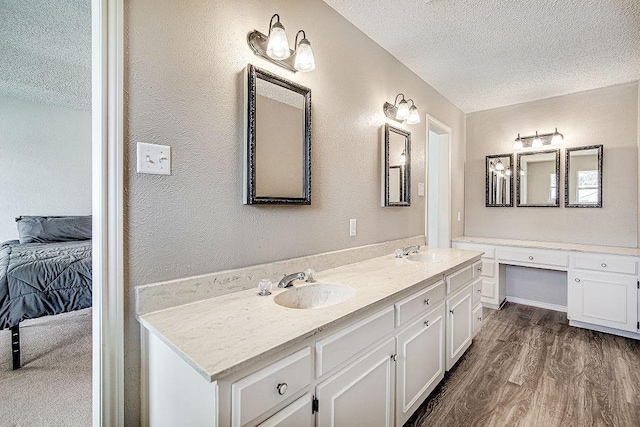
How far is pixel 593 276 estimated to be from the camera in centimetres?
273

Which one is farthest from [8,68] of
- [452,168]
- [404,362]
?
[452,168]

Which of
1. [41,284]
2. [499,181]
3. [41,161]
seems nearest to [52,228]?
[41,161]

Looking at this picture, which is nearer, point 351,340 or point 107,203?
point 107,203

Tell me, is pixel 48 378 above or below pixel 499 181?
below

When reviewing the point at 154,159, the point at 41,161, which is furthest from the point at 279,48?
the point at 41,161

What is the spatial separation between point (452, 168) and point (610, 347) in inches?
85.3

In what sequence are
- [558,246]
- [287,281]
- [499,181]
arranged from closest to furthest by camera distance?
[287,281], [558,246], [499,181]

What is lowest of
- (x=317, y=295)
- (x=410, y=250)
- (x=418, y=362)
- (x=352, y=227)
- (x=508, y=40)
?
(x=418, y=362)

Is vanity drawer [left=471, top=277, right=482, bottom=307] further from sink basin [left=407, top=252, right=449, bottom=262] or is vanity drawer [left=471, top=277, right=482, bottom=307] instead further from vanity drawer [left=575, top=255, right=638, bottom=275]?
vanity drawer [left=575, top=255, right=638, bottom=275]

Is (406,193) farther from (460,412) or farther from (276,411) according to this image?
(276,411)

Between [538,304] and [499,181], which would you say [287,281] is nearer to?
[499,181]

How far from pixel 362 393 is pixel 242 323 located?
588 millimetres

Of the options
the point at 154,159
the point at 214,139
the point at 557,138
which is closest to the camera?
the point at 154,159

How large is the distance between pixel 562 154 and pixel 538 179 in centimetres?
34
